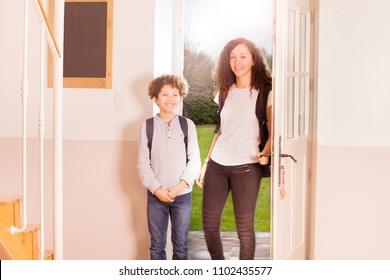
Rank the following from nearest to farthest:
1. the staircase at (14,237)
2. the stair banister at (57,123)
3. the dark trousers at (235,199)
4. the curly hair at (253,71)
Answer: the staircase at (14,237) < the stair banister at (57,123) < the dark trousers at (235,199) < the curly hair at (253,71)

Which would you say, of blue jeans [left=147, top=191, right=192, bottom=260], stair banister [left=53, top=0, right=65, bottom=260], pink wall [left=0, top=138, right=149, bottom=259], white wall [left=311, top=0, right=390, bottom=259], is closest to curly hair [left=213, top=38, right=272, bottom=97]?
white wall [left=311, top=0, right=390, bottom=259]

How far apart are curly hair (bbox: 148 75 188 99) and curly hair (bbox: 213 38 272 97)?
366mm

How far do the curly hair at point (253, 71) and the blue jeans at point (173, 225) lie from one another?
799mm

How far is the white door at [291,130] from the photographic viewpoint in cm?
413

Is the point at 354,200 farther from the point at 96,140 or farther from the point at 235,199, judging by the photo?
the point at 96,140

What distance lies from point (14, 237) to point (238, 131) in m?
1.73

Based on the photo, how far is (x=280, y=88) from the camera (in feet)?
13.6

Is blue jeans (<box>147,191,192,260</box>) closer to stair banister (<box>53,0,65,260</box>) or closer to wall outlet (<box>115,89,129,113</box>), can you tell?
wall outlet (<box>115,89,129,113</box>)

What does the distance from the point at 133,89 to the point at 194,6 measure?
166 centimetres

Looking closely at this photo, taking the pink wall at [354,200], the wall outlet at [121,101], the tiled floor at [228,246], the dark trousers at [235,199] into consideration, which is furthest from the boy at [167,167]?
the tiled floor at [228,246]

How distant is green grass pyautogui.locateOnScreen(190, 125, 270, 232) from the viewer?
21.3 feet

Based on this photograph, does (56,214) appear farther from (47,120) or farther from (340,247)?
(340,247)

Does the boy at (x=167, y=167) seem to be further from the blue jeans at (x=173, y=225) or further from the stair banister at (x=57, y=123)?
the stair banister at (x=57, y=123)

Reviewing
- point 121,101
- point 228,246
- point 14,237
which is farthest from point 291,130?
point 14,237
